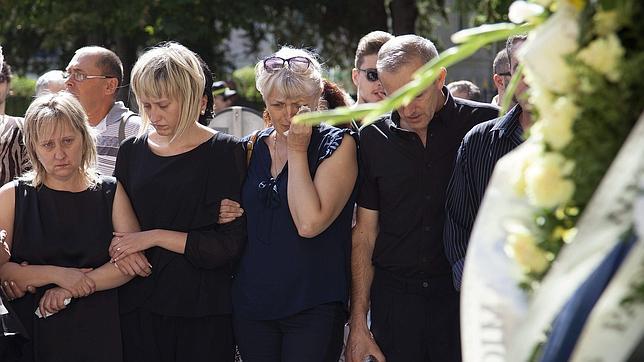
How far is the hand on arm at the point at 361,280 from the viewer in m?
4.47

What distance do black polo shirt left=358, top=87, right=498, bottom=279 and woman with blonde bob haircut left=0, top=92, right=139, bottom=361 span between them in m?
1.09

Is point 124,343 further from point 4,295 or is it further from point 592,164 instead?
point 592,164

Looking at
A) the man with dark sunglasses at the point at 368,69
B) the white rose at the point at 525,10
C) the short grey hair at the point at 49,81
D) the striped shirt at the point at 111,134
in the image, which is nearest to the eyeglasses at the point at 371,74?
the man with dark sunglasses at the point at 368,69

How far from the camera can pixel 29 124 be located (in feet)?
14.8

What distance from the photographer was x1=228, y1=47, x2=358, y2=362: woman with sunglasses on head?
4227 mm

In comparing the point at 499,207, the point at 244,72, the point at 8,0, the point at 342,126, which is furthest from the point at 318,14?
the point at 499,207

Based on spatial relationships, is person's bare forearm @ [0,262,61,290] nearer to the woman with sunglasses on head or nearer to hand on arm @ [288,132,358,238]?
the woman with sunglasses on head

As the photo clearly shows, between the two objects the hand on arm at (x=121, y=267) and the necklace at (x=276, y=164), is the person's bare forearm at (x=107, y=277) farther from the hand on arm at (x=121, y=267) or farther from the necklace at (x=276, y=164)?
the necklace at (x=276, y=164)

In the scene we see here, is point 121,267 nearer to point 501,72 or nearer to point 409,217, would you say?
point 409,217

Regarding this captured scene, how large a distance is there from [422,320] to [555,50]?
8.50 ft

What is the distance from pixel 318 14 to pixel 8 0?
19.4 feet

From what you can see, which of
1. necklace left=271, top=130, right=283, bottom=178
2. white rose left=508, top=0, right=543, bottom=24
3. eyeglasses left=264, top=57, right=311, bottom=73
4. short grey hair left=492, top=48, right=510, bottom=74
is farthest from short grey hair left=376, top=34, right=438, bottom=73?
white rose left=508, top=0, right=543, bottom=24

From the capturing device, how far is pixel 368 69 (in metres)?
6.26

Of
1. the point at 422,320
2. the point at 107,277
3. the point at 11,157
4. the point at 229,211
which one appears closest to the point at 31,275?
the point at 107,277
